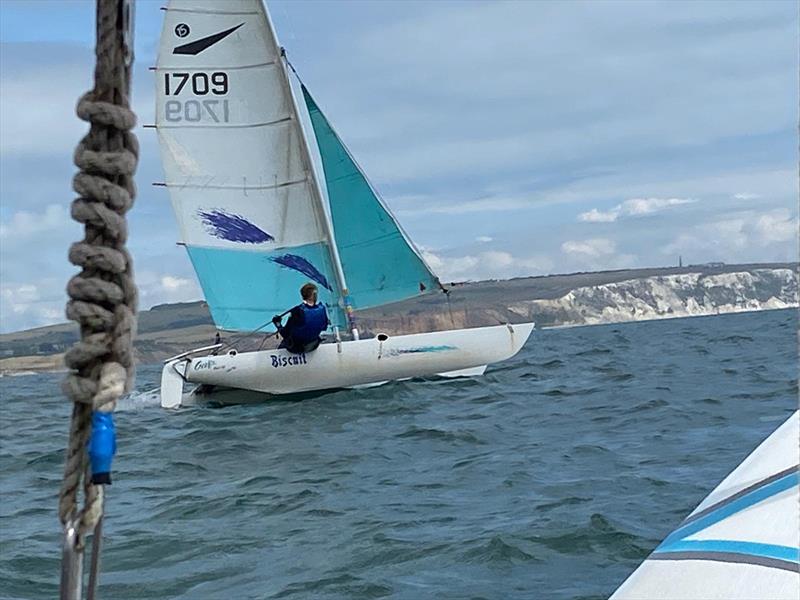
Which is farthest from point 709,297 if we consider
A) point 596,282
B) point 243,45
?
point 243,45

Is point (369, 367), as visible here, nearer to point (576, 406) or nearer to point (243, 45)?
point (576, 406)

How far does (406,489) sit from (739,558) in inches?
183

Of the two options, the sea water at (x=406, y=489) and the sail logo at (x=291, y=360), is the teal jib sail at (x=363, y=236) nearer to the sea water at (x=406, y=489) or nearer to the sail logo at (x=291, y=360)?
the sail logo at (x=291, y=360)

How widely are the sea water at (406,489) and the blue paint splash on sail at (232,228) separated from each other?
3808 millimetres

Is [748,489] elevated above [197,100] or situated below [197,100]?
below

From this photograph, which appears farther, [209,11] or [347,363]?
[209,11]

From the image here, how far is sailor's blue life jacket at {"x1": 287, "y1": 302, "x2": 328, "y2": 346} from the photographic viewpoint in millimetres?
14798

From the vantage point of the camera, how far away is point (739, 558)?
3.20 meters

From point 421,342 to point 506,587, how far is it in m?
10.8

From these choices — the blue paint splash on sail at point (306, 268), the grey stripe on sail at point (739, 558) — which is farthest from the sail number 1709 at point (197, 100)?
the grey stripe on sail at point (739, 558)

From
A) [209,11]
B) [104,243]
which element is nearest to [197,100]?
[209,11]

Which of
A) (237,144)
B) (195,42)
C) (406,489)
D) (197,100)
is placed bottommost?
(406,489)

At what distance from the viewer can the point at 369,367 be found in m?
15.4

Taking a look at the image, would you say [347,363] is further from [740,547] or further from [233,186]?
[740,547]
